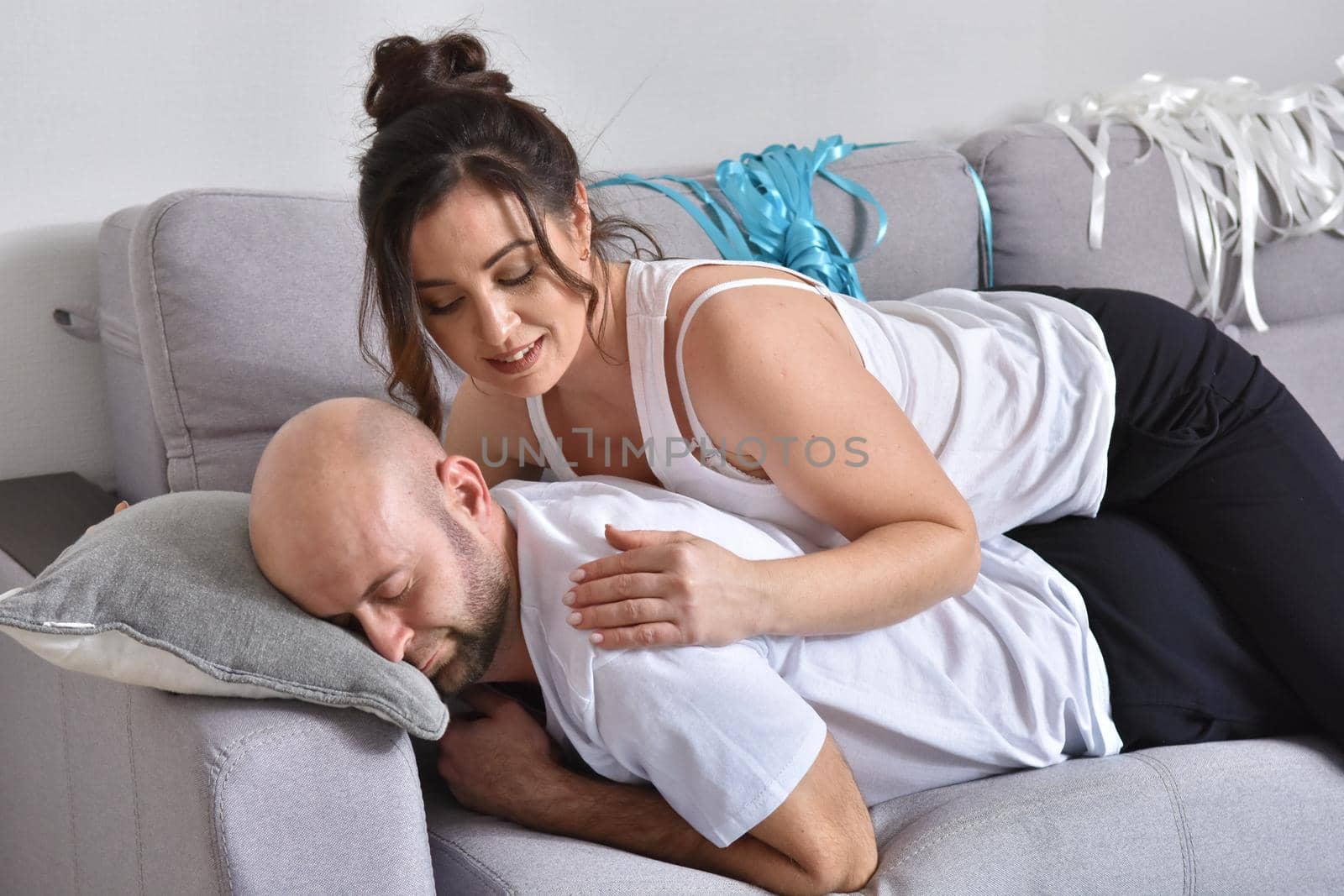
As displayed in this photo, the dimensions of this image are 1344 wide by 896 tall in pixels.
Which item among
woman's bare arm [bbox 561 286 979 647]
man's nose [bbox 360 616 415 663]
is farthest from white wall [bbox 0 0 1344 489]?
man's nose [bbox 360 616 415 663]

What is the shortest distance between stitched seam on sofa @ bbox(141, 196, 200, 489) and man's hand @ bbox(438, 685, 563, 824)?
1.72ft

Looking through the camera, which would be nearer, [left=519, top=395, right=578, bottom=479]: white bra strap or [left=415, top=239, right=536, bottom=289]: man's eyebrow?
[left=415, top=239, right=536, bottom=289]: man's eyebrow

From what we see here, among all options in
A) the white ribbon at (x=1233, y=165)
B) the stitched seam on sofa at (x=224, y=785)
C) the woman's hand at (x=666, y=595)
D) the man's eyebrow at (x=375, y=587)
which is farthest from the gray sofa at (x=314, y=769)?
the white ribbon at (x=1233, y=165)

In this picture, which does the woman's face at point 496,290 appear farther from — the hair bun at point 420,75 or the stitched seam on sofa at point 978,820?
the stitched seam on sofa at point 978,820

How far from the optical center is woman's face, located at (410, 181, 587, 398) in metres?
1.27

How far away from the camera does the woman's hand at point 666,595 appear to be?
116 cm

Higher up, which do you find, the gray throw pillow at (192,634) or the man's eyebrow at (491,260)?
the man's eyebrow at (491,260)

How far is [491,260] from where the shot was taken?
128 cm

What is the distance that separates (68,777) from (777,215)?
1198mm

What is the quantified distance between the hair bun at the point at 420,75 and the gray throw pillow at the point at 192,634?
0.53m

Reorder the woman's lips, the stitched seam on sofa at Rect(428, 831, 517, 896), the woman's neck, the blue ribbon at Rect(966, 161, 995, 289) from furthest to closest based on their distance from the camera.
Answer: the blue ribbon at Rect(966, 161, 995, 289) < the woman's neck < the woman's lips < the stitched seam on sofa at Rect(428, 831, 517, 896)

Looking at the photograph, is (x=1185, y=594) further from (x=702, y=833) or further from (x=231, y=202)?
(x=231, y=202)

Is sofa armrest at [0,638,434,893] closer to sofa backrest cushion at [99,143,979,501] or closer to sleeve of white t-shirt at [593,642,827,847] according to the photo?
sleeve of white t-shirt at [593,642,827,847]

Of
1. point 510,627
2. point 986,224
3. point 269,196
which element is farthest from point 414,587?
point 986,224
